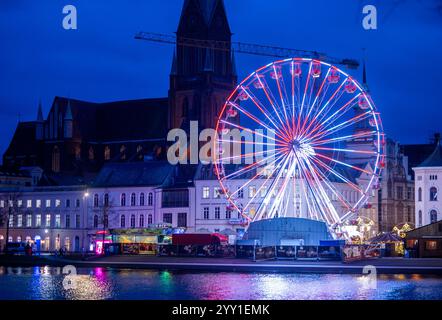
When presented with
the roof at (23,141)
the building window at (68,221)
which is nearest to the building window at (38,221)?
the building window at (68,221)

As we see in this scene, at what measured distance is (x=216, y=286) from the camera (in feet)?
249

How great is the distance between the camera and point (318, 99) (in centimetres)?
9112

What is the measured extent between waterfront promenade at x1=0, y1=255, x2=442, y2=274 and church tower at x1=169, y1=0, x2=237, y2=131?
48.6 meters

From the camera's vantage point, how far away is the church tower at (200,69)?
155 meters

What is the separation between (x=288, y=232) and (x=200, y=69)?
2441 inches

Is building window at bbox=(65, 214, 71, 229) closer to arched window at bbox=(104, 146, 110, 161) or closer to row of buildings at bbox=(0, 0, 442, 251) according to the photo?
row of buildings at bbox=(0, 0, 442, 251)

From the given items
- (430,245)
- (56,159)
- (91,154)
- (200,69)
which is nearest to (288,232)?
(430,245)

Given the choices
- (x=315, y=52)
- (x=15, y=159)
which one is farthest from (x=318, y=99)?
(x=15, y=159)

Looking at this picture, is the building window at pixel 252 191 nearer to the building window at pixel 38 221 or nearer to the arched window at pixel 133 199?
the arched window at pixel 133 199

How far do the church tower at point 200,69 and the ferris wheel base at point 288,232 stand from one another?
54682 millimetres

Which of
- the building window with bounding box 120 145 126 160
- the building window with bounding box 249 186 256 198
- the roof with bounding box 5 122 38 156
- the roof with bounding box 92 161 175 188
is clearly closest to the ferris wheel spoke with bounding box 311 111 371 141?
the building window with bounding box 249 186 256 198

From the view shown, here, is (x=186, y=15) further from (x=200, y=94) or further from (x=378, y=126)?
(x=378, y=126)

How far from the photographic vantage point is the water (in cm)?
6931
